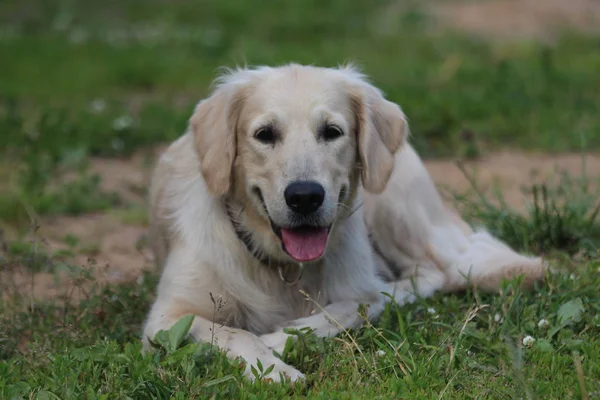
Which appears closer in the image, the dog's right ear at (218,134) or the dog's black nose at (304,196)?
the dog's black nose at (304,196)

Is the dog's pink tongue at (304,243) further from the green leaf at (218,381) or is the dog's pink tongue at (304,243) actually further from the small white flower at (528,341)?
→ the small white flower at (528,341)

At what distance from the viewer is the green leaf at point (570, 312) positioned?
391 centimetres

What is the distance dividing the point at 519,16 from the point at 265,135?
9.20 m

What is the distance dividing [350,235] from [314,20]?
762 centimetres

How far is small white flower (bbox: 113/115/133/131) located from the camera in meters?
7.35

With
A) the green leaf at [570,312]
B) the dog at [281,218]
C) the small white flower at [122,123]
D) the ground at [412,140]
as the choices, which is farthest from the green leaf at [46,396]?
the small white flower at [122,123]

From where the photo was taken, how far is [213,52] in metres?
9.91

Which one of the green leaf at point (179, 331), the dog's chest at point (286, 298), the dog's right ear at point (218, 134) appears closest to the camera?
the green leaf at point (179, 331)

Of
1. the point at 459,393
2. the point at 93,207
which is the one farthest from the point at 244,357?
the point at 93,207

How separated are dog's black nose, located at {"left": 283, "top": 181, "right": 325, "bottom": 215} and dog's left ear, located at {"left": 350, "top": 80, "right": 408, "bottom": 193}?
41 cm

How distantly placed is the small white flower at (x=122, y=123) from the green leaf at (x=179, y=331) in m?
3.79

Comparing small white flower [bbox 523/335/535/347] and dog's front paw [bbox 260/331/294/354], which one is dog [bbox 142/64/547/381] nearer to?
dog's front paw [bbox 260/331/294/354]

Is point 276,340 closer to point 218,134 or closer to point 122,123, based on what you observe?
point 218,134

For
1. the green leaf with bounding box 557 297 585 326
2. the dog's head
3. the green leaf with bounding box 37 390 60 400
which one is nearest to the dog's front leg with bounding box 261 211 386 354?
the dog's head
